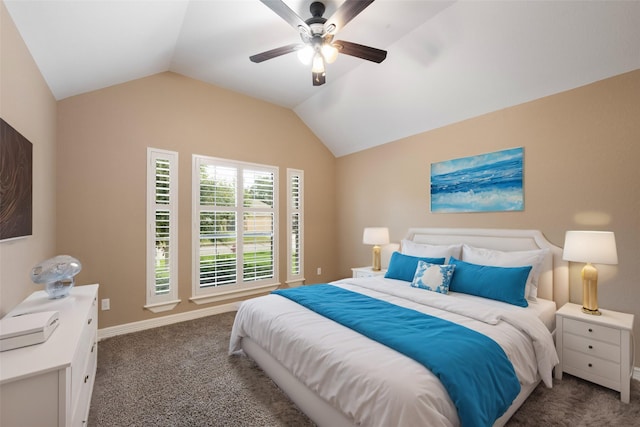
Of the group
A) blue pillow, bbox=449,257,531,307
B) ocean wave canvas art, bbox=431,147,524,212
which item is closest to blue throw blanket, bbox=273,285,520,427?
blue pillow, bbox=449,257,531,307

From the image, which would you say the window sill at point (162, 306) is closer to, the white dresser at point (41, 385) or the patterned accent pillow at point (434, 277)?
the white dresser at point (41, 385)

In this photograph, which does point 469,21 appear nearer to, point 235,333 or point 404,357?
point 404,357

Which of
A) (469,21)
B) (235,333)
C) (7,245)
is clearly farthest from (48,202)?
(469,21)

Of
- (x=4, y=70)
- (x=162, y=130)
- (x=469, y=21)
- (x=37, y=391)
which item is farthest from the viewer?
(x=162, y=130)

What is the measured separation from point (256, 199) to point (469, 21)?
3.22 meters

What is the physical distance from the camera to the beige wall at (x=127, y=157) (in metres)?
2.94

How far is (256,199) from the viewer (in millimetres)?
4207

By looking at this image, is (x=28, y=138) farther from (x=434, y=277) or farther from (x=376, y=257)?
(x=376, y=257)

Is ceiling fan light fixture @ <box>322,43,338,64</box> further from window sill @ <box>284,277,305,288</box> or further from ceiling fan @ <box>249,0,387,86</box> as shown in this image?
window sill @ <box>284,277,305,288</box>

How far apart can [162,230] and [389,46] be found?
3.35 meters

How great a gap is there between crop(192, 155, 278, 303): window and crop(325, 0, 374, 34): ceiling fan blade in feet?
8.10

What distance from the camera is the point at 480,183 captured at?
3.21 metres

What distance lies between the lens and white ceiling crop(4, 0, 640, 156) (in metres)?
2.08

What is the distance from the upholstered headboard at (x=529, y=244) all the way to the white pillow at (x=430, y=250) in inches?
8.8
